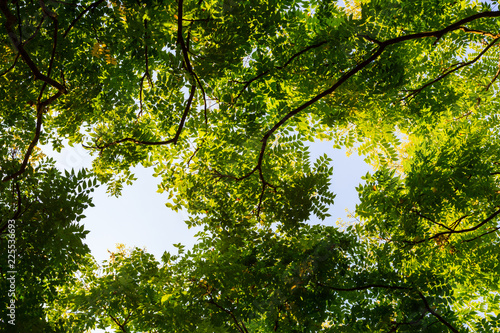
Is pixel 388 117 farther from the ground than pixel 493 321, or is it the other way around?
pixel 388 117

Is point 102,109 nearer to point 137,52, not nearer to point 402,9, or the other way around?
point 137,52

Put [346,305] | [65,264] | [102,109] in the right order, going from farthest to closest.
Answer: [102,109] → [346,305] → [65,264]

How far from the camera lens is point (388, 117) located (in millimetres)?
6035

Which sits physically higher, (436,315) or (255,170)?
(255,170)

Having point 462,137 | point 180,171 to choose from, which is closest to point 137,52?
point 180,171

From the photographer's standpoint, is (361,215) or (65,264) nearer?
(65,264)

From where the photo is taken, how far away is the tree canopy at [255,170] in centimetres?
470

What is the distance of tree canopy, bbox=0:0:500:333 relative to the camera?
4.70m

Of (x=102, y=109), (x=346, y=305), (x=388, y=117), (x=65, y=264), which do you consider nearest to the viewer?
(x=65, y=264)

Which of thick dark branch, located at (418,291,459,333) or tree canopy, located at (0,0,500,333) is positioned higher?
tree canopy, located at (0,0,500,333)

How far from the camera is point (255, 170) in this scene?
5375 millimetres

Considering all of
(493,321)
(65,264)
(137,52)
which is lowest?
(493,321)

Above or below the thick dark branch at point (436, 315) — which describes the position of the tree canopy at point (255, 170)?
above

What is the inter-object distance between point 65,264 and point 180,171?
8.43 feet
